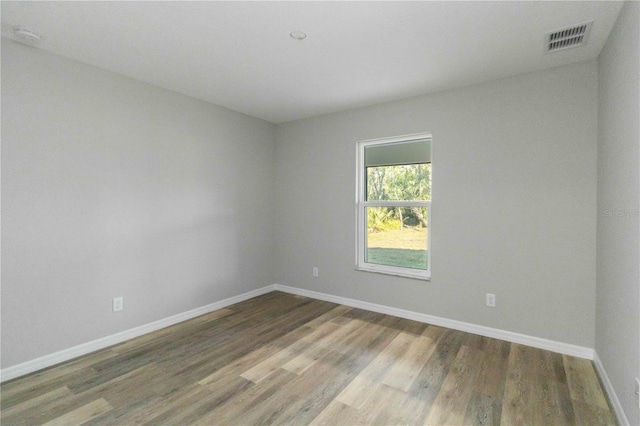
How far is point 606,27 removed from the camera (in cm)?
208

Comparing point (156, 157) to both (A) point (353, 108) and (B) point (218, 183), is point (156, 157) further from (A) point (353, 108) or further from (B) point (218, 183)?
(A) point (353, 108)

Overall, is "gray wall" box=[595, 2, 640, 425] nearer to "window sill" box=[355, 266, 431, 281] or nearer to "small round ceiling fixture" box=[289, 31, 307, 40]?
"window sill" box=[355, 266, 431, 281]

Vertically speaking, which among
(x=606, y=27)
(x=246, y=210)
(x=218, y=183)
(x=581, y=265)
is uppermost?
(x=606, y=27)

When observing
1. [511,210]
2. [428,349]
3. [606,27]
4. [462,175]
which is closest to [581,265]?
[511,210]

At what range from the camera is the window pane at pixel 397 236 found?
3.50m

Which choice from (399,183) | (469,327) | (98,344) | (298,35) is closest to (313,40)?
(298,35)

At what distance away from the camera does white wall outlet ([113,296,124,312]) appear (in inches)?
112

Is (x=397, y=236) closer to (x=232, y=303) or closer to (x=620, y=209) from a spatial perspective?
(x=620, y=209)

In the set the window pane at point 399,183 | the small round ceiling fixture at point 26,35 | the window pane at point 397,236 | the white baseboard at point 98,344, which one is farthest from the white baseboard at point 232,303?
the small round ceiling fixture at point 26,35

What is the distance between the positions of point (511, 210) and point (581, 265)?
0.68 meters

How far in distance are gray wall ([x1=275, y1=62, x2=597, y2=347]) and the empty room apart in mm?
17

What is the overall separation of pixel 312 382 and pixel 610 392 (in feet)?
6.45

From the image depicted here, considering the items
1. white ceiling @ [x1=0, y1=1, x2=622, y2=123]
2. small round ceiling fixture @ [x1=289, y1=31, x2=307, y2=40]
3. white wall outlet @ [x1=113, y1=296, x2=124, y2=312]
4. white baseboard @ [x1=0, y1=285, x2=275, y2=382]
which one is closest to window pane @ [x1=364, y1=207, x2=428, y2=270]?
white ceiling @ [x1=0, y1=1, x2=622, y2=123]

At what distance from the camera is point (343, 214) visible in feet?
13.1
